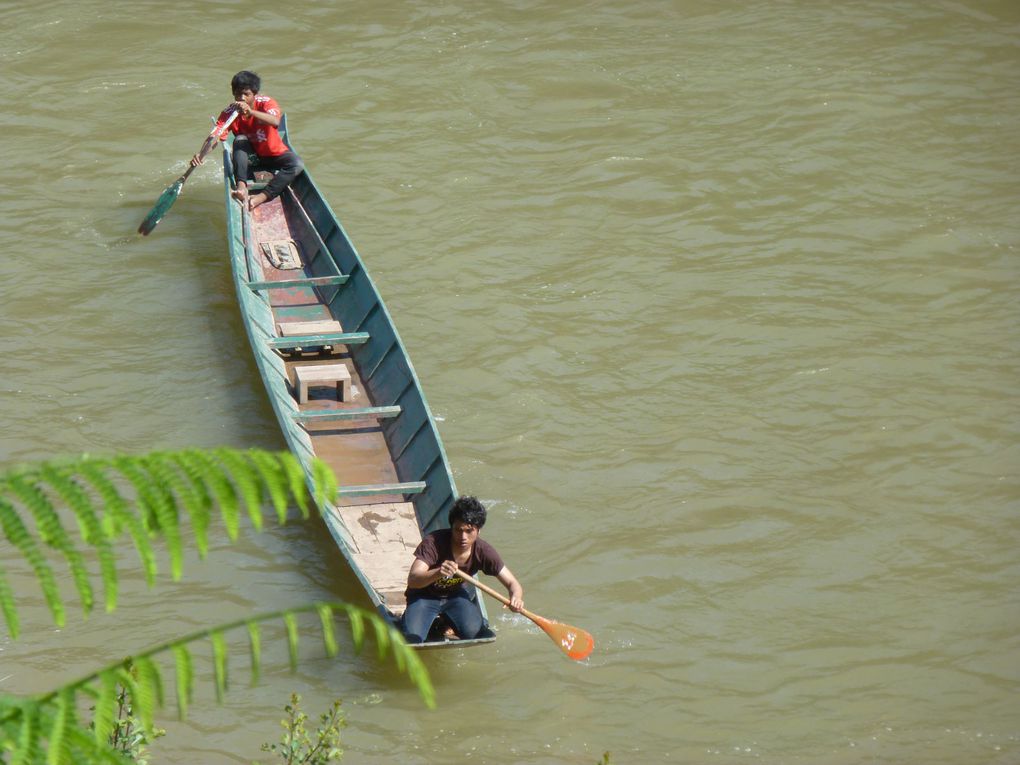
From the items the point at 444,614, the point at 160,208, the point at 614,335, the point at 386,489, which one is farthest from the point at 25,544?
the point at 160,208

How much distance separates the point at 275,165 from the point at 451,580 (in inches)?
279

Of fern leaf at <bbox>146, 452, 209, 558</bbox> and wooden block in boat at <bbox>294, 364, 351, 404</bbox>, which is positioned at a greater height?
fern leaf at <bbox>146, 452, 209, 558</bbox>

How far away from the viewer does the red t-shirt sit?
13.4 metres

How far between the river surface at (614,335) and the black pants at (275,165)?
2.58 ft

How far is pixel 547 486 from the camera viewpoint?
33.7 feet

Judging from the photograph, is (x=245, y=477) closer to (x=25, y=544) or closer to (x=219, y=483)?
(x=219, y=483)

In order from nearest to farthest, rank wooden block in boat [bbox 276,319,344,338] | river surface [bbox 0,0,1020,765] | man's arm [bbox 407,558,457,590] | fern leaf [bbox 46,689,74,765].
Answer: fern leaf [bbox 46,689,74,765] < man's arm [bbox 407,558,457,590] < river surface [bbox 0,0,1020,765] < wooden block in boat [bbox 276,319,344,338]

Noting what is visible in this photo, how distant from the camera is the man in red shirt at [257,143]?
13.2 m

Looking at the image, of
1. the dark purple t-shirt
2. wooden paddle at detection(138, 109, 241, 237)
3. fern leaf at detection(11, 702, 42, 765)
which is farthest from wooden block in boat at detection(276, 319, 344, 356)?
fern leaf at detection(11, 702, 42, 765)

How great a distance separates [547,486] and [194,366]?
145 inches

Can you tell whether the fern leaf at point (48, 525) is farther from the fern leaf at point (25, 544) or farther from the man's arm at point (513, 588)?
the man's arm at point (513, 588)

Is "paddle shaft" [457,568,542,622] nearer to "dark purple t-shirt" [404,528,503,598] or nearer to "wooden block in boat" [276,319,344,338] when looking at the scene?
"dark purple t-shirt" [404,528,503,598]

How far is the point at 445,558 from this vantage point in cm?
822

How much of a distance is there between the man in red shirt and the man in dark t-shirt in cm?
646
